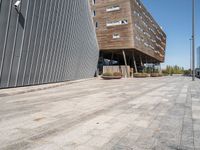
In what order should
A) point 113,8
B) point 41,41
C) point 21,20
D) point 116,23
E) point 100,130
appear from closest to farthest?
1. point 100,130
2. point 21,20
3. point 41,41
4. point 116,23
5. point 113,8

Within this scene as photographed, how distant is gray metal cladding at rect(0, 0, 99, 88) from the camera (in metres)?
14.6

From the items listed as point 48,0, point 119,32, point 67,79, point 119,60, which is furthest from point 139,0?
point 48,0

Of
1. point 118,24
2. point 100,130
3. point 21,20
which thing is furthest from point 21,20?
point 118,24

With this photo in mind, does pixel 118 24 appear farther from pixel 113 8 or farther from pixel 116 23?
pixel 113 8

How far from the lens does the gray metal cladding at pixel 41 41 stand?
14641mm

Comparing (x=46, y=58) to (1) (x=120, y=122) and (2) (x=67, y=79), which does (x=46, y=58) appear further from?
(1) (x=120, y=122)

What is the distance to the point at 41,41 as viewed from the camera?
60.7ft

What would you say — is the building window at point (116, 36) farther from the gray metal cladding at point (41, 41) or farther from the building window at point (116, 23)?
the gray metal cladding at point (41, 41)

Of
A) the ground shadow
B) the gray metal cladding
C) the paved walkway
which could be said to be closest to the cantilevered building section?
the gray metal cladding

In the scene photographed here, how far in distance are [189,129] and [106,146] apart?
7.96 feet

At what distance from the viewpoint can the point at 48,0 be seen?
62.0ft

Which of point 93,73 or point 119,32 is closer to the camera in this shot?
point 93,73

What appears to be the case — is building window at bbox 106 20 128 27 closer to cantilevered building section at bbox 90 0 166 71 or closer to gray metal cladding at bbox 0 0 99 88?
cantilevered building section at bbox 90 0 166 71

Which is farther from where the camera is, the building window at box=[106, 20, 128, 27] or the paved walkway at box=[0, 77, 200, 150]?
the building window at box=[106, 20, 128, 27]
